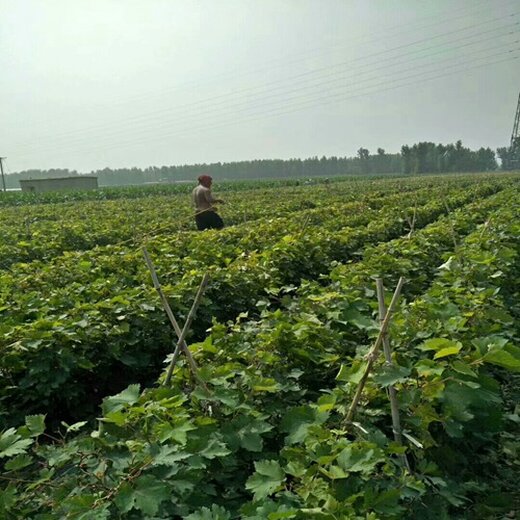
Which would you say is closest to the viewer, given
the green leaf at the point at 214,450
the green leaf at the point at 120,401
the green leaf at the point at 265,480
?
the green leaf at the point at 265,480

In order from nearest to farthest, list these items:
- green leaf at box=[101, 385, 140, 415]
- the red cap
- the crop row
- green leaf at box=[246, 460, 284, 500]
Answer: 1. green leaf at box=[246, 460, 284, 500]
2. green leaf at box=[101, 385, 140, 415]
3. the crop row
4. the red cap

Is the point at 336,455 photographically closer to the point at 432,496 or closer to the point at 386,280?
the point at 432,496

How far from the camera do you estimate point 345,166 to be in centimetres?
13562

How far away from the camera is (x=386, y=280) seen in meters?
5.16

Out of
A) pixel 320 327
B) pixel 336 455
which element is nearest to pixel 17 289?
pixel 320 327

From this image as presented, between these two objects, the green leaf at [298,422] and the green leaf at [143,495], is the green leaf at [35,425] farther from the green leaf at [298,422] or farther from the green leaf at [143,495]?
the green leaf at [298,422]

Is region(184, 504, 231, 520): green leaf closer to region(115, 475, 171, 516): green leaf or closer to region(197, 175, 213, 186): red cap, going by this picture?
region(115, 475, 171, 516): green leaf

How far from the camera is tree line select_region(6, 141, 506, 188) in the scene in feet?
366

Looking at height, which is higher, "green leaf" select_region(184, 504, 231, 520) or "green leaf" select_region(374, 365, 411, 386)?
"green leaf" select_region(374, 365, 411, 386)

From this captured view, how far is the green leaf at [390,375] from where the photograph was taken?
2203 millimetres

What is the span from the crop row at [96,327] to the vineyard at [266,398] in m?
0.02

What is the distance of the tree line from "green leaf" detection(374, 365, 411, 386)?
369ft

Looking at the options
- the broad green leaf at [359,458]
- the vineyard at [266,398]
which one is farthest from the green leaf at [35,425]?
the broad green leaf at [359,458]

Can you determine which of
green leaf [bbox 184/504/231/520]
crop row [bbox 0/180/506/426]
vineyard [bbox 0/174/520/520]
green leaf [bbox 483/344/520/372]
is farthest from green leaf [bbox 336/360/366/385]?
crop row [bbox 0/180/506/426]
